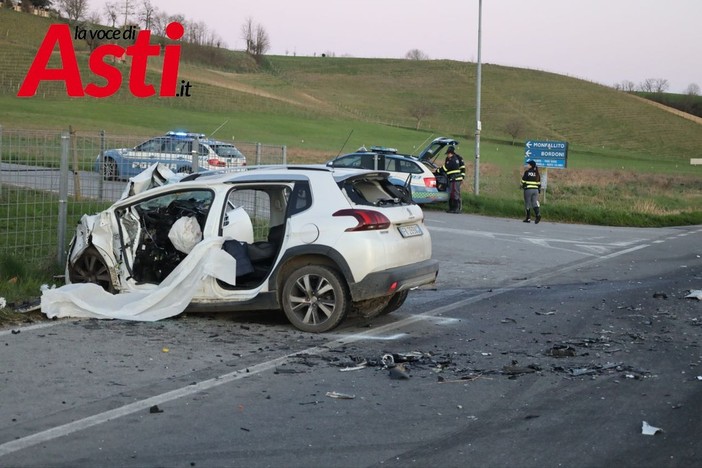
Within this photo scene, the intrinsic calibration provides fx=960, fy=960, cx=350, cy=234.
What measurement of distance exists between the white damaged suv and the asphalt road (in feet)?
1.12

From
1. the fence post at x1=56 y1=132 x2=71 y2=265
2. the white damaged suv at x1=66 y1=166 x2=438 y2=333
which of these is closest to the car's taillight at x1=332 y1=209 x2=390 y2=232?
the white damaged suv at x1=66 y1=166 x2=438 y2=333

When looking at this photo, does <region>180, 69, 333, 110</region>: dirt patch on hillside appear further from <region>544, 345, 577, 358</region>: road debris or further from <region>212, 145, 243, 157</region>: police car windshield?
<region>544, 345, 577, 358</region>: road debris

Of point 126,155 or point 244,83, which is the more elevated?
point 244,83

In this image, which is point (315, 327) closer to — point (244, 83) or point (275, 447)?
point (275, 447)

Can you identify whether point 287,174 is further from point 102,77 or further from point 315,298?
point 102,77

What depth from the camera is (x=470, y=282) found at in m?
13.5

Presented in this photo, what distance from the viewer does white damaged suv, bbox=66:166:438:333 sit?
9.33 meters

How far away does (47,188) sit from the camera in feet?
38.6

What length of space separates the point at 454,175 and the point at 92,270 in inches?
661

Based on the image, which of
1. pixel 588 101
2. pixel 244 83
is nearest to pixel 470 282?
pixel 244 83

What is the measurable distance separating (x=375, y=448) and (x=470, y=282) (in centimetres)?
798

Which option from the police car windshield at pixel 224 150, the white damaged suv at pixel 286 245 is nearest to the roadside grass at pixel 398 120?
the white damaged suv at pixel 286 245

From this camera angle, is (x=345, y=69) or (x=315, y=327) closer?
(x=315, y=327)

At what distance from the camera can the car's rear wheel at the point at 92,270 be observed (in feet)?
33.0
